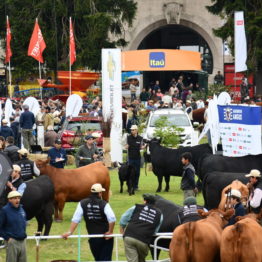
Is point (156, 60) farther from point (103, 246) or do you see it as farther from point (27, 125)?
point (103, 246)

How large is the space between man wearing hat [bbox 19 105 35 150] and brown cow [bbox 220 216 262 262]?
1994 cm

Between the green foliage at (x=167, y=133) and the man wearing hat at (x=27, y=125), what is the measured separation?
457 centimetres

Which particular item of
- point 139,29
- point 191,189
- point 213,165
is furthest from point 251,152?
point 139,29

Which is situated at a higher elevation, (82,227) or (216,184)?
(216,184)

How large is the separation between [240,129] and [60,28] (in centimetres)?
3512

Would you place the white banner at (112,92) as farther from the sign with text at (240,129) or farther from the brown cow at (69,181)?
the brown cow at (69,181)

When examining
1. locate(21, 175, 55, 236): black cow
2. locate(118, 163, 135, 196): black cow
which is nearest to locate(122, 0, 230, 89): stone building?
locate(118, 163, 135, 196): black cow

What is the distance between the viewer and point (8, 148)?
25172 millimetres

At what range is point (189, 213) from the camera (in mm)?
16828

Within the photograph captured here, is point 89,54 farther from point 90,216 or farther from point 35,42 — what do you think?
point 90,216

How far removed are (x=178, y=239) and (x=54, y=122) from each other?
23.4 m

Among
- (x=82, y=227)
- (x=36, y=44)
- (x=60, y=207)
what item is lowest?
(x=82, y=227)

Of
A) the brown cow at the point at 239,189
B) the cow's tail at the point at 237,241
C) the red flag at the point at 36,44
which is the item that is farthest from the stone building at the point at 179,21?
the cow's tail at the point at 237,241

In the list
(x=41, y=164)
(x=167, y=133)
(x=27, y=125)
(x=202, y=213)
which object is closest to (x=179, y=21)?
(x=27, y=125)
